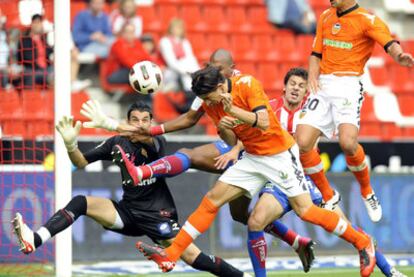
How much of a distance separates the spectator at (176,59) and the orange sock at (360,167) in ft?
16.2

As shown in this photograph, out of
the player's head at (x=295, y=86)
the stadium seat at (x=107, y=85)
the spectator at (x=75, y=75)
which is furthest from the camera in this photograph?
the stadium seat at (x=107, y=85)

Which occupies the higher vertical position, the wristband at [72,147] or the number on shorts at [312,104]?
the number on shorts at [312,104]

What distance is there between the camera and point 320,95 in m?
9.81

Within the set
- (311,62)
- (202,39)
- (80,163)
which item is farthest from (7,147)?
(202,39)

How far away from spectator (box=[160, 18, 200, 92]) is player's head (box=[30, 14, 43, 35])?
10.8 feet

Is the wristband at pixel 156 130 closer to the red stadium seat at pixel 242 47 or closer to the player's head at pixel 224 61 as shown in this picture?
the player's head at pixel 224 61

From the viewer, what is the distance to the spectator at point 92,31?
14.5m

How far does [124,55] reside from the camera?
559 inches

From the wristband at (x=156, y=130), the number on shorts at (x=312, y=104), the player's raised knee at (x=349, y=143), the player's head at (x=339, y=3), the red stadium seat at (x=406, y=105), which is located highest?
the player's head at (x=339, y=3)

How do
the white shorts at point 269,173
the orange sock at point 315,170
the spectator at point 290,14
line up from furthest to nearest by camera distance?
the spectator at point 290,14 < the orange sock at point 315,170 < the white shorts at point 269,173

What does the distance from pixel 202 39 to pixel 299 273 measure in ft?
18.6

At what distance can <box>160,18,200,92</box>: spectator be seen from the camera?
1465cm

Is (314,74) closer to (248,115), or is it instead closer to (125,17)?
(248,115)

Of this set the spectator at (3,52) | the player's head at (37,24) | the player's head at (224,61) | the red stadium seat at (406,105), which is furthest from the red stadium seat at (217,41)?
the player's head at (224,61)
